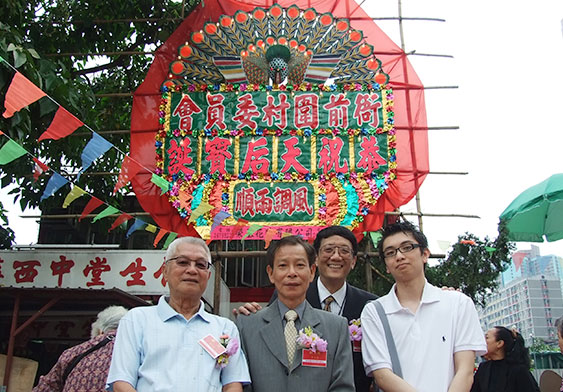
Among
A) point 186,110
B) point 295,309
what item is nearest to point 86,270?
point 186,110

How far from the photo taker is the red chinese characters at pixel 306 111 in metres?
7.20

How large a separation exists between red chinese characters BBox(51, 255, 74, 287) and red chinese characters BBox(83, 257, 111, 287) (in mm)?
229

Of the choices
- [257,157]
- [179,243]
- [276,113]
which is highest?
[276,113]

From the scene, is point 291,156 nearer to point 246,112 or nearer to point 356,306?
point 246,112

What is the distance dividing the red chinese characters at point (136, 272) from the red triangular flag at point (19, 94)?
3.60 meters

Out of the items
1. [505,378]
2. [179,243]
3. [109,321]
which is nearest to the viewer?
[179,243]

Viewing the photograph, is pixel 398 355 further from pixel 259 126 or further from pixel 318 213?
pixel 259 126

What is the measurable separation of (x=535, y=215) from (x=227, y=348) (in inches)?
161

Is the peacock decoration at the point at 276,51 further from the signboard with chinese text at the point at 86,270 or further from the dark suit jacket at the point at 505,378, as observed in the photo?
the dark suit jacket at the point at 505,378

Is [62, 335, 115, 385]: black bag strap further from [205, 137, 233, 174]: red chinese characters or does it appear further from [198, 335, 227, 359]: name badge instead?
[205, 137, 233, 174]: red chinese characters

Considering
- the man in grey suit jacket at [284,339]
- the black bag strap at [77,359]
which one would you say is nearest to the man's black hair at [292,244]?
the man in grey suit jacket at [284,339]

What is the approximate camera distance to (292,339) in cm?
228

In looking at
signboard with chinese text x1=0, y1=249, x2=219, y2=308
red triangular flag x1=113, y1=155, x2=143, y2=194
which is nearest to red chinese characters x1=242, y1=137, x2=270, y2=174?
red triangular flag x1=113, y1=155, x2=143, y2=194

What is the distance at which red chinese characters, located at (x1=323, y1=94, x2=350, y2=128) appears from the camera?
7.20 meters
